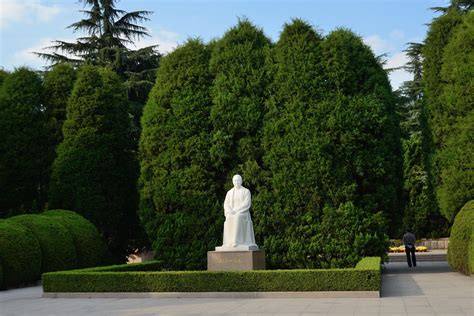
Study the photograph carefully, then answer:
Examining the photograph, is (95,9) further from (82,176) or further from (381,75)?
(381,75)

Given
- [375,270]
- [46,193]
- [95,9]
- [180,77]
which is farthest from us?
[95,9]

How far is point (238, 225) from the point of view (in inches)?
815

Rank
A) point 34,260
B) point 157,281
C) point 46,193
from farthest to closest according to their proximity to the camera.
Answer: point 46,193 → point 34,260 → point 157,281

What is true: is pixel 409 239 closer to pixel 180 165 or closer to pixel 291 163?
pixel 291 163

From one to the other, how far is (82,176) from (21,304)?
38.1 ft

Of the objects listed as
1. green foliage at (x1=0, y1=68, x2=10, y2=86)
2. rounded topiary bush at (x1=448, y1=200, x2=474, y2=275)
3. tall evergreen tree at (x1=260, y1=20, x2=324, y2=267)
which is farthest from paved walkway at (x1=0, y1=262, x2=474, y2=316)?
green foliage at (x1=0, y1=68, x2=10, y2=86)

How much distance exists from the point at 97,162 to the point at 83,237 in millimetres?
4070

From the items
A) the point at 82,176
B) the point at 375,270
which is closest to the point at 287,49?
the point at 82,176

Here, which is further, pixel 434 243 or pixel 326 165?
pixel 434 243

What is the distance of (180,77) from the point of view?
26.4 m

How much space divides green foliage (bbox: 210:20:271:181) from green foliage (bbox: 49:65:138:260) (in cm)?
548

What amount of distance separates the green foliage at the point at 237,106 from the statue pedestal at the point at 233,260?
5.21 m

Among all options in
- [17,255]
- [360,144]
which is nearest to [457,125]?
[360,144]

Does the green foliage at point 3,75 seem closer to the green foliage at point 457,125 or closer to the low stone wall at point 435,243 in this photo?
the green foliage at point 457,125
